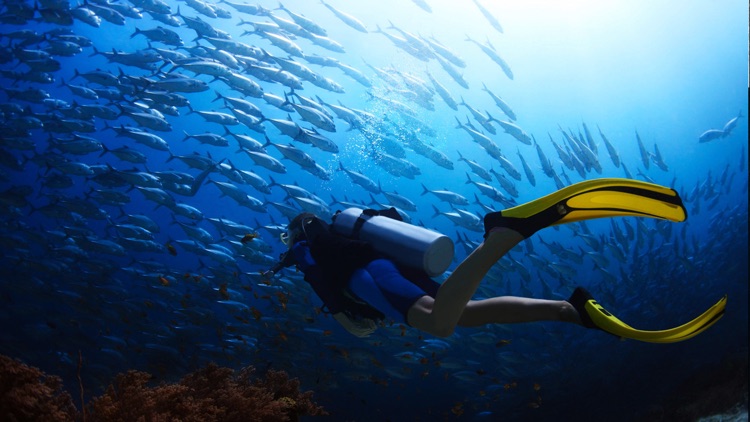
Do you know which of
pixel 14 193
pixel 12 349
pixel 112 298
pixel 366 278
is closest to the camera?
pixel 366 278

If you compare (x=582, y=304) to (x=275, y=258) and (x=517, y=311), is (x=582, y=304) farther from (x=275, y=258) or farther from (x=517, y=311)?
(x=275, y=258)

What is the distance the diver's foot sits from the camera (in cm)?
274

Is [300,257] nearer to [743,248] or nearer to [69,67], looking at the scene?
[743,248]

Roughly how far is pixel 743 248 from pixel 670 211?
19784mm

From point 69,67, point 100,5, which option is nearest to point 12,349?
point 100,5

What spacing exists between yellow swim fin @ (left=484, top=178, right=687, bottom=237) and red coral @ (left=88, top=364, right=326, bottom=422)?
2.77 metres

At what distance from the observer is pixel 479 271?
8.18 ft

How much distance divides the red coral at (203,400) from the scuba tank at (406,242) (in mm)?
1909

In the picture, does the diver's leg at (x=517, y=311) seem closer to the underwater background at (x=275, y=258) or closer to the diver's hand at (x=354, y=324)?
the diver's hand at (x=354, y=324)

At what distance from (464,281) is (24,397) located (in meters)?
2.94

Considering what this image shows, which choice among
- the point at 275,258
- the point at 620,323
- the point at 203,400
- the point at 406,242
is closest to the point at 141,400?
the point at 203,400

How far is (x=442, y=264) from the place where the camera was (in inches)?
119

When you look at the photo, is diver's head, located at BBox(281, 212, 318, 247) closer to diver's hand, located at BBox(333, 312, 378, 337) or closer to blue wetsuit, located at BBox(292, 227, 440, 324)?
blue wetsuit, located at BBox(292, 227, 440, 324)

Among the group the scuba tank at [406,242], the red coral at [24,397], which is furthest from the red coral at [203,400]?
the scuba tank at [406,242]
